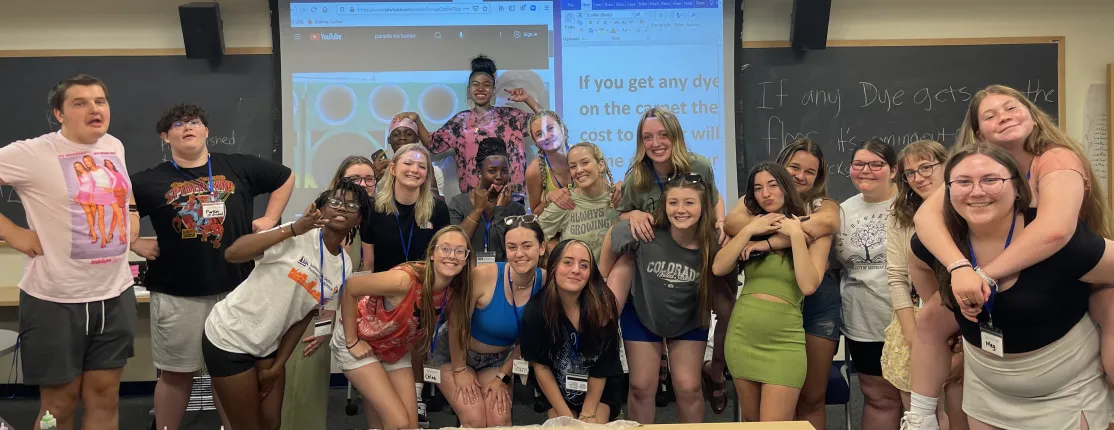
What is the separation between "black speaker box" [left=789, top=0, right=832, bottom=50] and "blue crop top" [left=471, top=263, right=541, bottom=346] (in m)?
2.51

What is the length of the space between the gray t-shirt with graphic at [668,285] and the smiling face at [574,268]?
0.78 ft

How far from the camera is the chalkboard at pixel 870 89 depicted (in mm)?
4484

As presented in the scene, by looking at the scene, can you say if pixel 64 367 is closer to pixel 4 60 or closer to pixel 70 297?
pixel 70 297

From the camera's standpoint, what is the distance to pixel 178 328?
118 inches

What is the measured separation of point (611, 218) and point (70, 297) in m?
2.05

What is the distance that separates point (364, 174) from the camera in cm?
330

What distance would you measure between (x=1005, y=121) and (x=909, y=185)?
2.30 feet

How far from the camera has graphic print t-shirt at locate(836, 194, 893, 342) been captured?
9.50ft

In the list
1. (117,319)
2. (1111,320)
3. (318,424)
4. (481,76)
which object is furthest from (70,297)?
(1111,320)

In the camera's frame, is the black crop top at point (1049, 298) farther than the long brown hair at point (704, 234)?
No

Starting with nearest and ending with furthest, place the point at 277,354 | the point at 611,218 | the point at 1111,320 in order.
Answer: the point at 1111,320 → the point at 277,354 → the point at 611,218

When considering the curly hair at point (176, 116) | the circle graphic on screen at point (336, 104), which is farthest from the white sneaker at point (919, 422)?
the circle graphic on screen at point (336, 104)

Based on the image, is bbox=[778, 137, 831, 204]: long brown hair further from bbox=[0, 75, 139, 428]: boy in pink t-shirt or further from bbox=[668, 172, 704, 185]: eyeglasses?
bbox=[0, 75, 139, 428]: boy in pink t-shirt

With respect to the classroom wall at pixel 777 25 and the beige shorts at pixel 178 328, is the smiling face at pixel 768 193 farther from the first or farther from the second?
the beige shorts at pixel 178 328
